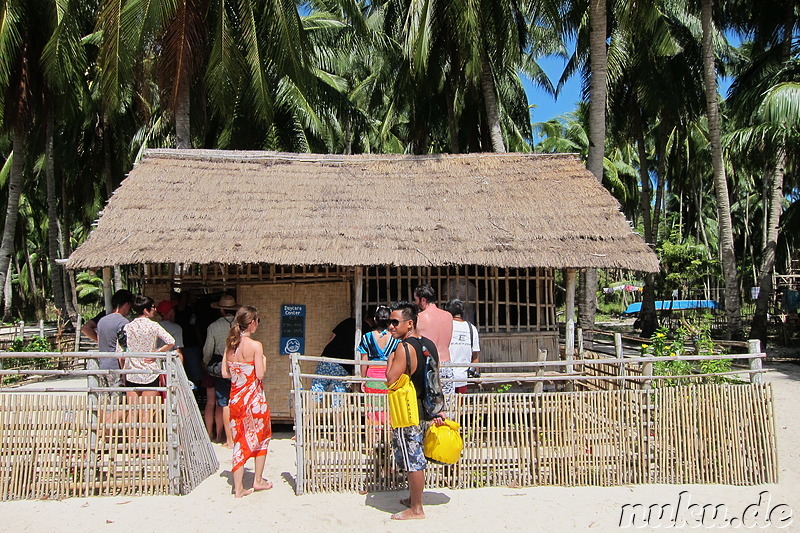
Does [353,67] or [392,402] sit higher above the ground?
[353,67]

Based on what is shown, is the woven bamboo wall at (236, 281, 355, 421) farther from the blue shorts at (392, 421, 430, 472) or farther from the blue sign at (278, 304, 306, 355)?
the blue shorts at (392, 421, 430, 472)

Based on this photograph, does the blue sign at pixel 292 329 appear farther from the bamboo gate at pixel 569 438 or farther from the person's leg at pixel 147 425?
the person's leg at pixel 147 425

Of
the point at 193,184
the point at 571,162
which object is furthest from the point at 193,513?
the point at 571,162

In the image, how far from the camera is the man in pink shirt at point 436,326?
6.06 metres

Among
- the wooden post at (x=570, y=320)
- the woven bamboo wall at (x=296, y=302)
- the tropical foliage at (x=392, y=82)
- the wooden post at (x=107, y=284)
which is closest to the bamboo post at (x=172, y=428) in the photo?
the woven bamboo wall at (x=296, y=302)

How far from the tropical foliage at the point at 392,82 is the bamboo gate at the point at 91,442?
797 centimetres

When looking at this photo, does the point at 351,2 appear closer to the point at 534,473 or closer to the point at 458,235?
the point at 458,235

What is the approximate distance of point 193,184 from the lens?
8844 millimetres

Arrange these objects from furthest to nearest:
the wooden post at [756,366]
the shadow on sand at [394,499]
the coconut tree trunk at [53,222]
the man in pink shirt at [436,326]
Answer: the coconut tree trunk at [53,222], the man in pink shirt at [436,326], the wooden post at [756,366], the shadow on sand at [394,499]

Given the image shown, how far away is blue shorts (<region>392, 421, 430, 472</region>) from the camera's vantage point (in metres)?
4.80

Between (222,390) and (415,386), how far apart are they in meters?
2.96

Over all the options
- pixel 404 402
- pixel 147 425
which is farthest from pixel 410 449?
pixel 147 425

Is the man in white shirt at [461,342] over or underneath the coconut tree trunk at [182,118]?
underneath

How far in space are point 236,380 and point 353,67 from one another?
84.7ft
